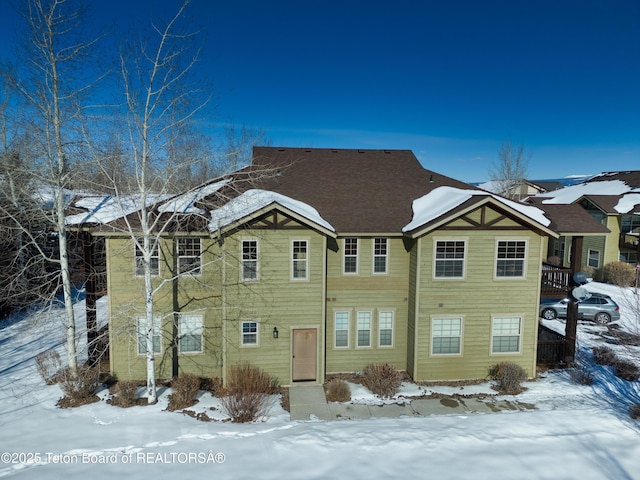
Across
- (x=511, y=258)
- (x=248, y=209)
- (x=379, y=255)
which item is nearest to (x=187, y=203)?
(x=248, y=209)

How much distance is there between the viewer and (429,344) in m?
14.8

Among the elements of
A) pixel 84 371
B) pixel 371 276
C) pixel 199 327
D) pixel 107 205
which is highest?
pixel 107 205

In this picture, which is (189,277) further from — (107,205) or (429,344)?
(429,344)

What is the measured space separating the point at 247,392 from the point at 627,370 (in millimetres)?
14345

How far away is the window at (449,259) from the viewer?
14547mm

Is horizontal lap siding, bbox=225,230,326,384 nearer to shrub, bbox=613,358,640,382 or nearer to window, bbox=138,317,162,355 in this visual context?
window, bbox=138,317,162,355

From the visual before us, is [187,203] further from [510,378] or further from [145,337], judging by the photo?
[510,378]

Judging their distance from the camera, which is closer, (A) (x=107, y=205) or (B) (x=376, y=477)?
(B) (x=376, y=477)

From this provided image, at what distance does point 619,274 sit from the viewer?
28.7 meters

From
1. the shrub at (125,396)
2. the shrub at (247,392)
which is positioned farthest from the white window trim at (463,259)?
the shrub at (125,396)

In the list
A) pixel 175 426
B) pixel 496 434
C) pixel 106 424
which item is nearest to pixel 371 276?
pixel 496 434

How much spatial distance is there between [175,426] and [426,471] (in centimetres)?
711

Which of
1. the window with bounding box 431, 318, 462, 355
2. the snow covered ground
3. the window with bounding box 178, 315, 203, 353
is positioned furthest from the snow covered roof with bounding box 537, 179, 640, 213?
the window with bounding box 178, 315, 203, 353

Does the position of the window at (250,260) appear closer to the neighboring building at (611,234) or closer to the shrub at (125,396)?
the shrub at (125,396)
